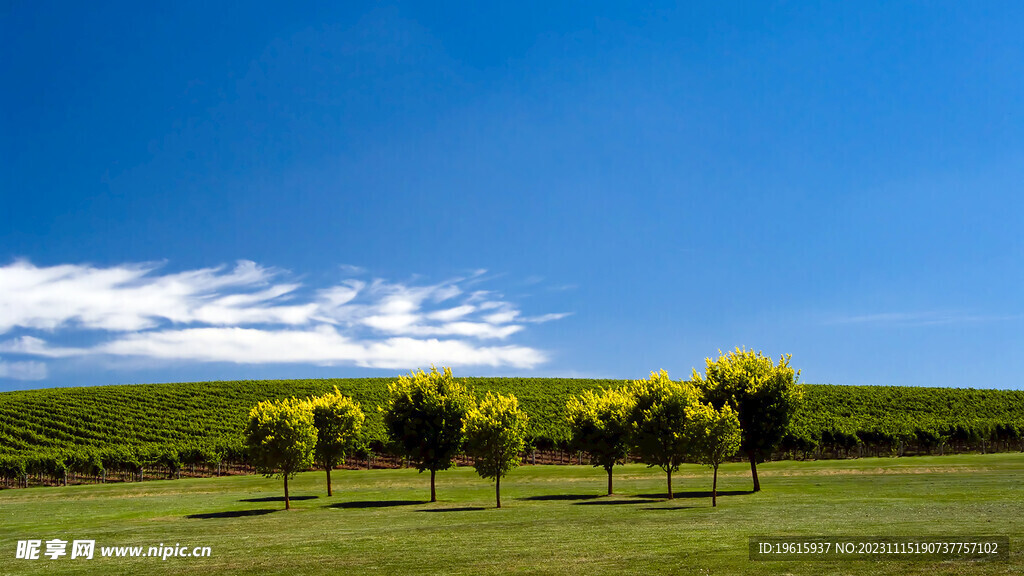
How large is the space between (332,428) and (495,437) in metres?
17.0

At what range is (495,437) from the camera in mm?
41719

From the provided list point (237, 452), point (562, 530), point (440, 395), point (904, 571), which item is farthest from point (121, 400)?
point (904, 571)

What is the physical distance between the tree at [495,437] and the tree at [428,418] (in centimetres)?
703

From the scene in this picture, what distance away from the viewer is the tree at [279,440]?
143 feet

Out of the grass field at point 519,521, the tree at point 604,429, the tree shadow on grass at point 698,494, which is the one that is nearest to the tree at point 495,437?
the grass field at point 519,521

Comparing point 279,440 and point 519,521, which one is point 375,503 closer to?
point 279,440

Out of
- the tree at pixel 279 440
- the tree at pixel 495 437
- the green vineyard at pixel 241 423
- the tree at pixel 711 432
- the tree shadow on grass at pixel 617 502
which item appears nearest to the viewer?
the tree at pixel 711 432

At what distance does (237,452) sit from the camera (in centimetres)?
8600

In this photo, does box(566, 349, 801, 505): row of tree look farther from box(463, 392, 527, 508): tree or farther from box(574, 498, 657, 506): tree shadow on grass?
box(463, 392, 527, 508): tree

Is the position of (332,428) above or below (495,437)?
below

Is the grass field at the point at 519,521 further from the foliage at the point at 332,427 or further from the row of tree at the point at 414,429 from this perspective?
the foliage at the point at 332,427

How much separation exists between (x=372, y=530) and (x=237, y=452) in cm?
6369

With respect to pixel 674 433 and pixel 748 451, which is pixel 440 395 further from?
pixel 748 451

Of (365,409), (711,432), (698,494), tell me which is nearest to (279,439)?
(711,432)
